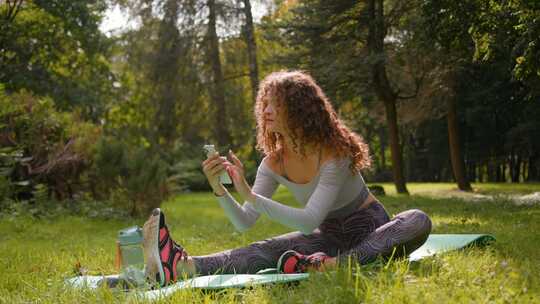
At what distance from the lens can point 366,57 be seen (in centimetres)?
1486

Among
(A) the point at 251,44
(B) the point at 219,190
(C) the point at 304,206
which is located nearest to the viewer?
(B) the point at 219,190

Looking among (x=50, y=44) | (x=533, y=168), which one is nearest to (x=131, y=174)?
(x=50, y=44)

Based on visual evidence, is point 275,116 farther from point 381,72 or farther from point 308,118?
point 381,72

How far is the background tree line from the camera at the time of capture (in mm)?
10367

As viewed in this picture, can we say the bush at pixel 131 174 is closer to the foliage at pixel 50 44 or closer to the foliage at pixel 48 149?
the foliage at pixel 48 149

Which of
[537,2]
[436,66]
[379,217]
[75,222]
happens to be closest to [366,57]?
[436,66]

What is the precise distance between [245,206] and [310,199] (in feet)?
1.62

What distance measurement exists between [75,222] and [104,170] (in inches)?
45.8

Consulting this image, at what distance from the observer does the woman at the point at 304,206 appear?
10.9 feet

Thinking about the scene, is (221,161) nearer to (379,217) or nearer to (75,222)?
(379,217)

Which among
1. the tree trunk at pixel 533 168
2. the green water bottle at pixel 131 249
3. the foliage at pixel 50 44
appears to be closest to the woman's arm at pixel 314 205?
the green water bottle at pixel 131 249

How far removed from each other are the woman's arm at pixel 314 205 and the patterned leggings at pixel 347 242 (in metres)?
0.28

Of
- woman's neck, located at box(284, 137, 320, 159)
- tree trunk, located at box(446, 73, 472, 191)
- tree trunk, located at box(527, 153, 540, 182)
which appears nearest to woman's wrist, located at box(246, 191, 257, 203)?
woman's neck, located at box(284, 137, 320, 159)

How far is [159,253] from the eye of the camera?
3.28m
